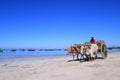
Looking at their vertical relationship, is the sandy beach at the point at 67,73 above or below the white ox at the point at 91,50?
below

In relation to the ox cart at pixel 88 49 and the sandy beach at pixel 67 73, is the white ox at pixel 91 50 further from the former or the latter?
the sandy beach at pixel 67 73

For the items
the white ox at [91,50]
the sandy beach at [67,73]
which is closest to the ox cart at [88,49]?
the white ox at [91,50]

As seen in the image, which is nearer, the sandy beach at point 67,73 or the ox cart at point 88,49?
the sandy beach at point 67,73

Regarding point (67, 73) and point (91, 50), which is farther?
point (91, 50)

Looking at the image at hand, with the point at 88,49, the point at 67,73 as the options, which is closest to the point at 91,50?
the point at 88,49

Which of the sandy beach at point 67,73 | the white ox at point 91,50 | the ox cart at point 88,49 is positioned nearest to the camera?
the sandy beach at point 67,73

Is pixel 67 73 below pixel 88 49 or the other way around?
below

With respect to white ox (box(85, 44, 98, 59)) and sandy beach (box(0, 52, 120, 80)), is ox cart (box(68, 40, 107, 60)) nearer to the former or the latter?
white ox (box(85, 44, 98, 59))

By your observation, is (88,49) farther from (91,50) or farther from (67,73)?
(67,73)

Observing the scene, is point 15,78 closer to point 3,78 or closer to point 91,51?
point 3,78

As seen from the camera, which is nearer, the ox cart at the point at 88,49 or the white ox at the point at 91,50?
the white ox at the point at 91,50

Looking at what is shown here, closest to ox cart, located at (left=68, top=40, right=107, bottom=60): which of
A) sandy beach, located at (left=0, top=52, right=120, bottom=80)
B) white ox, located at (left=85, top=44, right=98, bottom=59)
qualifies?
white ox, located at (left=85, top=44, right=98, bottom=59)

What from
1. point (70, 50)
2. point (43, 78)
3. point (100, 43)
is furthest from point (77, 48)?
point (43, 78)

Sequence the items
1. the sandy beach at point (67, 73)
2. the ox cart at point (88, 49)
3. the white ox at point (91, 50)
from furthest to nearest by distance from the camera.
Result: the ox cart at point (88, 49) < the white ox at point (91, 50) < the sandy beach at point (67, 73)
